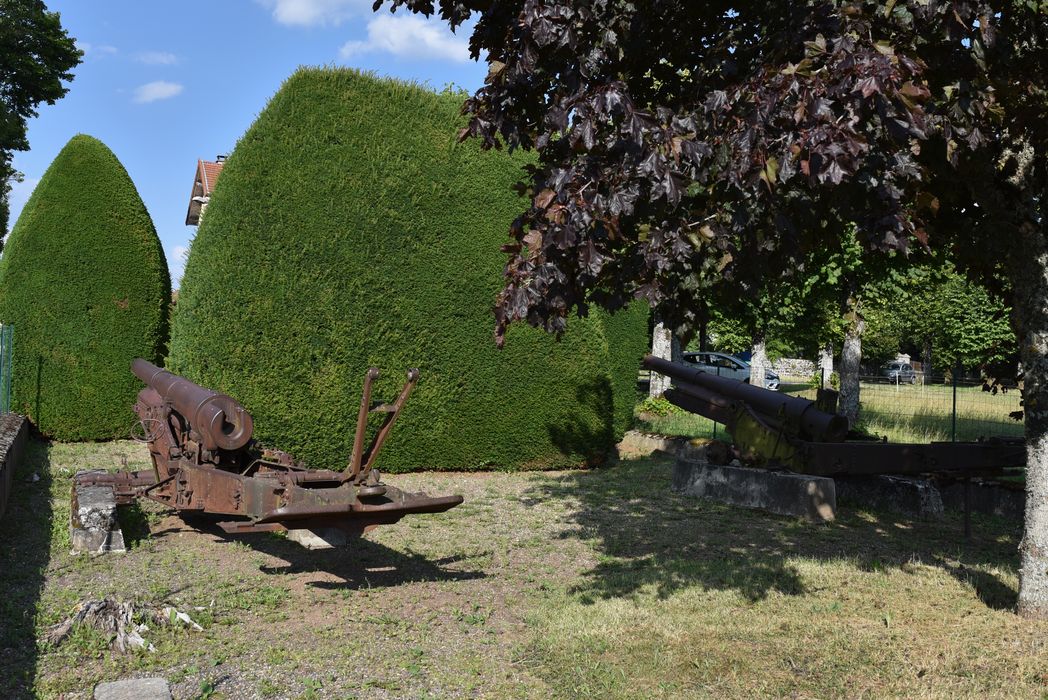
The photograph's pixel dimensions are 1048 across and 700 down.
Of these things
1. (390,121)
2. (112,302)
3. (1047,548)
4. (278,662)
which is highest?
(390,121)

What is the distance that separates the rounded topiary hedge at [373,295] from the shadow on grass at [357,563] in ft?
11.9

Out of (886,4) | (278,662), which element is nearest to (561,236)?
(886,4)

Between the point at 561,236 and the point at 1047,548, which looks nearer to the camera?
the point at 561,236

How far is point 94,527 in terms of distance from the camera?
679 centimetres

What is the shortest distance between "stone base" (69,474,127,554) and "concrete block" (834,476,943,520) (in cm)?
727

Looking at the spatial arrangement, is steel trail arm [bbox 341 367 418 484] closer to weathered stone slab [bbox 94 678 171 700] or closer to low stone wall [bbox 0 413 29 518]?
weathered stone slab [bbox 94 678 171 700]

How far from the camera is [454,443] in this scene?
11.8 m

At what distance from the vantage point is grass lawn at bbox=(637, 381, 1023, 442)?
16.3 metres

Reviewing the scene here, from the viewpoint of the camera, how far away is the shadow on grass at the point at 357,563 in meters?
6.44

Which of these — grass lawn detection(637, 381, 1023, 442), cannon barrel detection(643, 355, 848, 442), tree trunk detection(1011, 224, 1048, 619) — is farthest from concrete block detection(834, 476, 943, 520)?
grass lawn detection(637, 381, 1023, 442)

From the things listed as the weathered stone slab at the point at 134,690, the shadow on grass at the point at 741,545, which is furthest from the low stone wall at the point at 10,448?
the shadow on grass at the point at 741,545

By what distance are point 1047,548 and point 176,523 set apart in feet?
22.1

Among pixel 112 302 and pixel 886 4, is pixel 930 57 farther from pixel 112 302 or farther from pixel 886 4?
pixel 112 302

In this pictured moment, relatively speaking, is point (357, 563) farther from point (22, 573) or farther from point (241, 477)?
point (22, 573)
